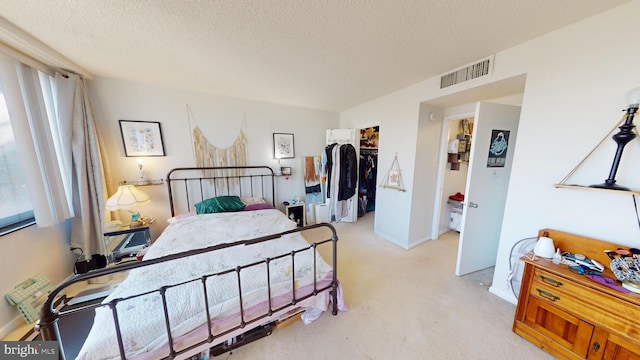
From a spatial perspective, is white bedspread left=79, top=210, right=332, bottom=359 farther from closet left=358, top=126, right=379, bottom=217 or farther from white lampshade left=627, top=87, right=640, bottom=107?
closet left=358, top=126, right=379, bottom=217

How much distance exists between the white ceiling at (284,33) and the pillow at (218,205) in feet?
5.52

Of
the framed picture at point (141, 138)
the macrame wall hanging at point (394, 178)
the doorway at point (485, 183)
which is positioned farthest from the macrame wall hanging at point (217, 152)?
the doorway at point (485, 183)

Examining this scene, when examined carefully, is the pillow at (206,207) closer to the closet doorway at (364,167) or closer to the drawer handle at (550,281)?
the closet doorway at (364,167)

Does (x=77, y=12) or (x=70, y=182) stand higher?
(x=77, y=12)

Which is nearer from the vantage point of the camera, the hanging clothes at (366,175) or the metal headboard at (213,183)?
the metal headboard at (213,183)

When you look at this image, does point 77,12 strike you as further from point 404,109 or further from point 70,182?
point 404,109

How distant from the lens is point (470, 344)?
4.87 ft

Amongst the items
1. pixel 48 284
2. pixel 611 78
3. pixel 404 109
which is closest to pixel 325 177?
pixel 404 109

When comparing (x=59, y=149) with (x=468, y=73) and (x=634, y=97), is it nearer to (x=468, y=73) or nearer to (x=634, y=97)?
(x=468, y=73)

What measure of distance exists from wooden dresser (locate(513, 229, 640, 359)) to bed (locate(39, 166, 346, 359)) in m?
1.50

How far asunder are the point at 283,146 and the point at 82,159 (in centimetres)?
252

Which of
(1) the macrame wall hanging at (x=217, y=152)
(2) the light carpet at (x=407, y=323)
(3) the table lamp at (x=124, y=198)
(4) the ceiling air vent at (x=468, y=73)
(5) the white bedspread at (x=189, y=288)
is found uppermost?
(4) the ceiling air vent at (x=468, y=73)

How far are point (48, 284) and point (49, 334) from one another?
5.98ft

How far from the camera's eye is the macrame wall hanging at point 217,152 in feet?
9.72
